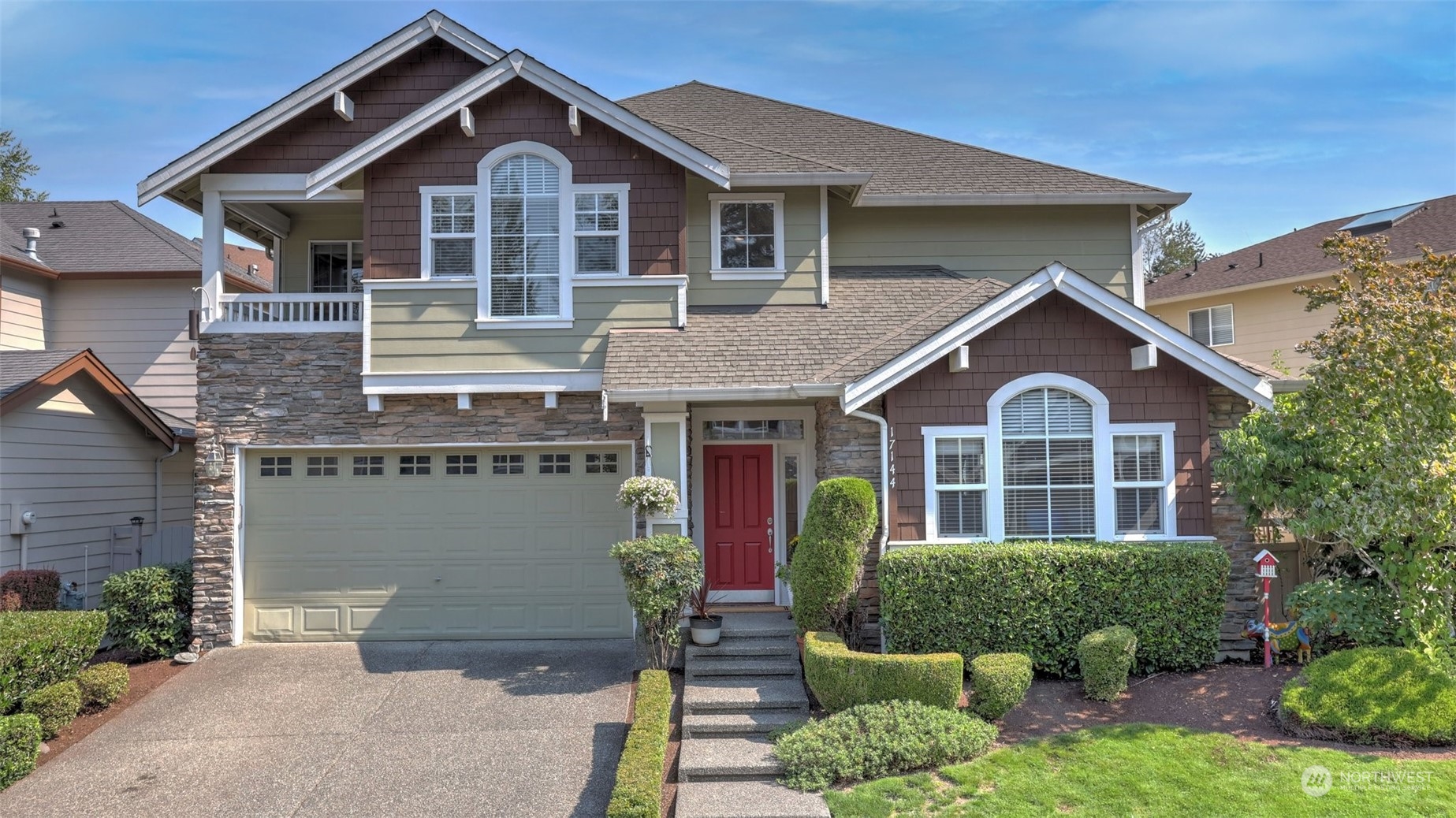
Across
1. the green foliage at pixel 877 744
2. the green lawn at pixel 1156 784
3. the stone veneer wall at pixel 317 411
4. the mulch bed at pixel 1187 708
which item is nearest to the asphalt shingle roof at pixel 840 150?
→ the stone veneer wall at pixel 317 411

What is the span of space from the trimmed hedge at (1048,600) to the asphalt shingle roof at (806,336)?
231 cm

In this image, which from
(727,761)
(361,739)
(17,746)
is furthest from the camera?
(361,739)

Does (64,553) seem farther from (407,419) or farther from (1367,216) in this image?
(1367,216)

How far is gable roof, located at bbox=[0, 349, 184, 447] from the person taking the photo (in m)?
11.4

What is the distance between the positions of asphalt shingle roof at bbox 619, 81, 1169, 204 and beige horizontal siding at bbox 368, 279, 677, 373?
2990mm

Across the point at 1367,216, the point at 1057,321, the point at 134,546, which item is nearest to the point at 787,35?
the point at 1057,321

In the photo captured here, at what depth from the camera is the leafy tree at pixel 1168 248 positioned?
125 feet

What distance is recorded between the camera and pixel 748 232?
12.2 metres

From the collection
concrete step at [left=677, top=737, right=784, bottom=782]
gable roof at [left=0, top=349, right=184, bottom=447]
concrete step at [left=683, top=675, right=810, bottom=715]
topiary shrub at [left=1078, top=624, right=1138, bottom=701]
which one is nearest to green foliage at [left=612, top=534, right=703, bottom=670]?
concrete step at [left=683, top=675, right=810, bottom=715]

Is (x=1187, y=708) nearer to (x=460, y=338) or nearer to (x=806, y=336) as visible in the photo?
(x=806, y=336)


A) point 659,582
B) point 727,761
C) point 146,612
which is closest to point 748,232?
point 659,582

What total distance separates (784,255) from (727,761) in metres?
6.92

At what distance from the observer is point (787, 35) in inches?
471

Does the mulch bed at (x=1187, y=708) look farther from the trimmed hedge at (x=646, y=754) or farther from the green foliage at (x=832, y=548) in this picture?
the trimmed hedge at (x=646, y=754)
